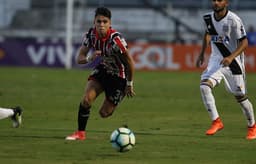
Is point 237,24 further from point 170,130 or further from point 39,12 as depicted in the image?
point 39,12

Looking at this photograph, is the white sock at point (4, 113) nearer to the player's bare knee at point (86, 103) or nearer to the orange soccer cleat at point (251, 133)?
the player's bare knee at point (86, 103)

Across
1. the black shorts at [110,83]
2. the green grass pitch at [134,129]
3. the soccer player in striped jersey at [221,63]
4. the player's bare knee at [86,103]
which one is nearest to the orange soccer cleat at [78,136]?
the green grass pitch at [134,129]

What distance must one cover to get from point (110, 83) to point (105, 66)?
1.03 ft

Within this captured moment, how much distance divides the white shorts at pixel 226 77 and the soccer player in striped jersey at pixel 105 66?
5.27 ft

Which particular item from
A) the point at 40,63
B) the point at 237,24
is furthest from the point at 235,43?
the point at 40,63

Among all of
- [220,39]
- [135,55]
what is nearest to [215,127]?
[220,39]

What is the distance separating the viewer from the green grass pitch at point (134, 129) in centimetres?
1127

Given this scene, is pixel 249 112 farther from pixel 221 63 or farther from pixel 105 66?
pixel 105 66

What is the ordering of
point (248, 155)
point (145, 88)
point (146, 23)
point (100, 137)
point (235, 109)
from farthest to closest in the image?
point (146, 23) → point (145, 88) → point (235, 109) → point (100, 137) → point (248, 155)

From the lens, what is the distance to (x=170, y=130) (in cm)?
1531

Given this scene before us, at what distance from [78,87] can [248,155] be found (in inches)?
698

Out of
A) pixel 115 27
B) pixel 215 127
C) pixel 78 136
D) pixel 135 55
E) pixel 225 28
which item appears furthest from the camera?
pixel 115 27

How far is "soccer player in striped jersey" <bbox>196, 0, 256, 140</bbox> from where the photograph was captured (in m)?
14.0

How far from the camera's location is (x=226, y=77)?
1439 cm
